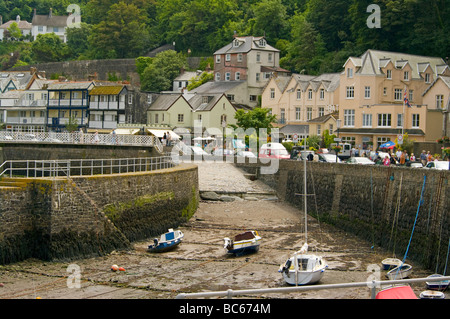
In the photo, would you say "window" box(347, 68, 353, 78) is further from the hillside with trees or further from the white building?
the white building

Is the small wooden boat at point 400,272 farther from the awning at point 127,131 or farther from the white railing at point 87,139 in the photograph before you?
the awning at point 127,131

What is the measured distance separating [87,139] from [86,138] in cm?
17

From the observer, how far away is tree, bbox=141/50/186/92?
303 ft

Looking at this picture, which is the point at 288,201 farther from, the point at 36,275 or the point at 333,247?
the point at 36,275

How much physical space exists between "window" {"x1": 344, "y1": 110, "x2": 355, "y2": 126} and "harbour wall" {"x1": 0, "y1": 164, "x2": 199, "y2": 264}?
32.3m

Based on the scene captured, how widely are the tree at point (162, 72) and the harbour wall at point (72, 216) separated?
63.8 meters

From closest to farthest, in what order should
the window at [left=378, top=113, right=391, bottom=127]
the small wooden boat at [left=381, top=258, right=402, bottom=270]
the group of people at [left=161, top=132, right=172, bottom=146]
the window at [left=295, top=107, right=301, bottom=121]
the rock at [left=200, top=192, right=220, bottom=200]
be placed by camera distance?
the small wooden boat at [left=381, top=258, right=402, bottom=270] < the rock at [left=200, top=192, right=220, bottom=200] < the group of people at [left=161, top=132, right=172, bottom=146] < the window at [left=378, top=113, right=391, bottom=127] < the window at [left=295, top=107, right=301, bottom=121]

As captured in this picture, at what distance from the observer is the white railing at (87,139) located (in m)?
46.6

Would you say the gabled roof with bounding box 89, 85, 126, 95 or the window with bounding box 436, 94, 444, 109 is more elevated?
the gabled roof with bounding box 89, 85, 126, 95

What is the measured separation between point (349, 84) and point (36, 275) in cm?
4276

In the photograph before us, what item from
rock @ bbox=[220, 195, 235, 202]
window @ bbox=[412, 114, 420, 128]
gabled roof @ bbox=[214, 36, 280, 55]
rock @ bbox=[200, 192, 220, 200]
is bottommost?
rock @ bbox=[220, 195, 235, 202]

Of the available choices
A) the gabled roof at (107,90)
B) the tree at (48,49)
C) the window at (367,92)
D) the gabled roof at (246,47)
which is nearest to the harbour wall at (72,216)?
the window at (367,92)

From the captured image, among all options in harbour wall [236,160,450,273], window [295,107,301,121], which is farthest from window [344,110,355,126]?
harbour wall [236,160,450,273]
